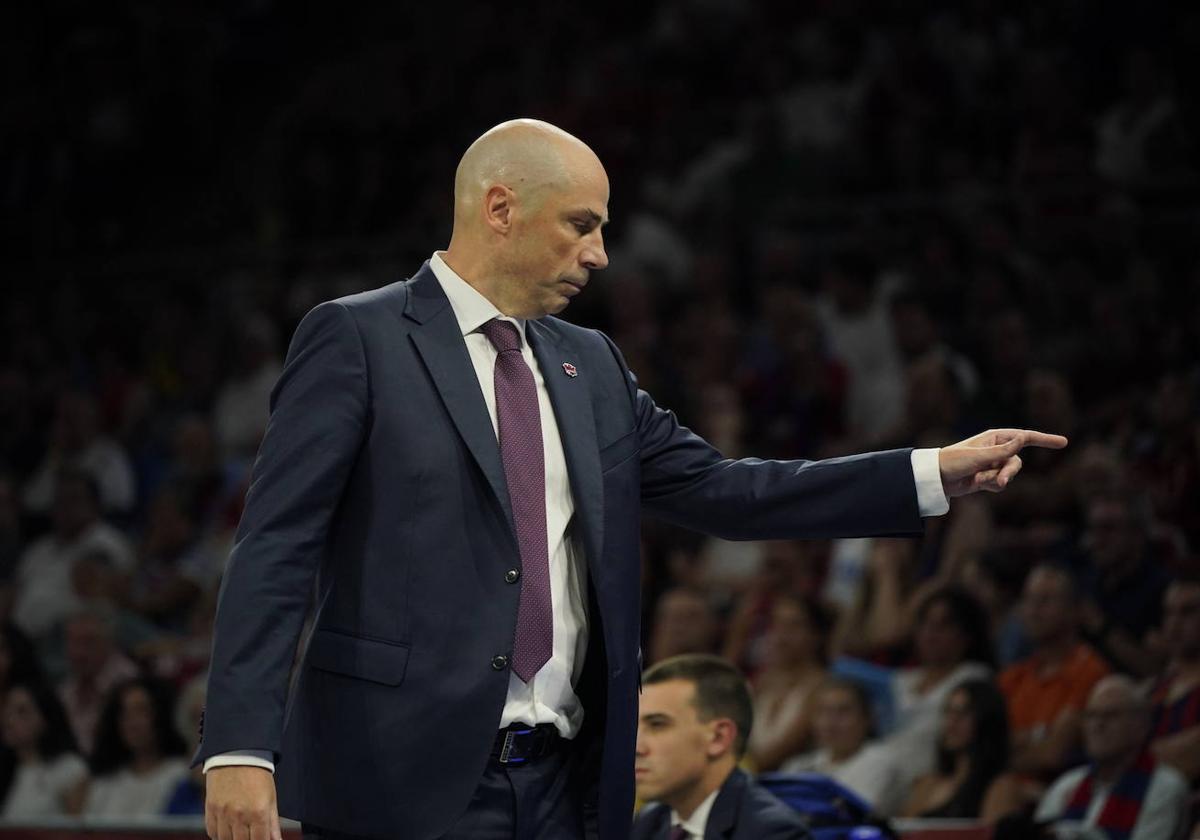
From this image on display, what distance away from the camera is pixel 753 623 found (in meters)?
6.90

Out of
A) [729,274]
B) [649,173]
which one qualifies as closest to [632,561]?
[729,274]

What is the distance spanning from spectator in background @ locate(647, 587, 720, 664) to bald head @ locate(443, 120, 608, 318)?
13.0ft

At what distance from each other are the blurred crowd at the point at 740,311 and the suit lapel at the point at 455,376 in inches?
115

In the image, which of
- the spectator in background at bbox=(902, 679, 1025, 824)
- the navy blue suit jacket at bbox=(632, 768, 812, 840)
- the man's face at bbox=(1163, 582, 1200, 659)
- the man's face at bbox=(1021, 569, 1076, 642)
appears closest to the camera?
the navy blue suit jacket at bbox=(632, 768, 812, 840)

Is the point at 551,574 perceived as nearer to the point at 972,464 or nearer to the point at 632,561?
the point at 632,561

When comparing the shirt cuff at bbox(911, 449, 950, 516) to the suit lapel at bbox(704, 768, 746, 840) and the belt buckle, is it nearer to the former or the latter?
the belt buckle

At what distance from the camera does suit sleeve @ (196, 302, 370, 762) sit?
2.41m

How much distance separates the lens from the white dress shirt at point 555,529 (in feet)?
8.62

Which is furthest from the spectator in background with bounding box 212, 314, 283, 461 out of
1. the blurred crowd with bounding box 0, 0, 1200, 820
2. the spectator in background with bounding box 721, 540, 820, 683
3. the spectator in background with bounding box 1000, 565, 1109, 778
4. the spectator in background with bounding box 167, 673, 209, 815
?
the spectator in background with bounding box 1000, 565, 1109, 778

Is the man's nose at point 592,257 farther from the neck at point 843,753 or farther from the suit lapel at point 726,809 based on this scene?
the neck at point 843,753

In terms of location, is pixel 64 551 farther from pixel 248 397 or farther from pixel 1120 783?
pixel 1120 783

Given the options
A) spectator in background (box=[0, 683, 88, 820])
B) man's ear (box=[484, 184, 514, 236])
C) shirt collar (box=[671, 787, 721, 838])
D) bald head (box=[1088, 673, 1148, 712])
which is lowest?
spectator in background (box=[0, 683, 88, 820])

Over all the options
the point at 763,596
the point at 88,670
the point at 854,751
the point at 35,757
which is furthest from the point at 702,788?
the point at 88,670

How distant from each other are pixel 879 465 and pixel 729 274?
6271mm
